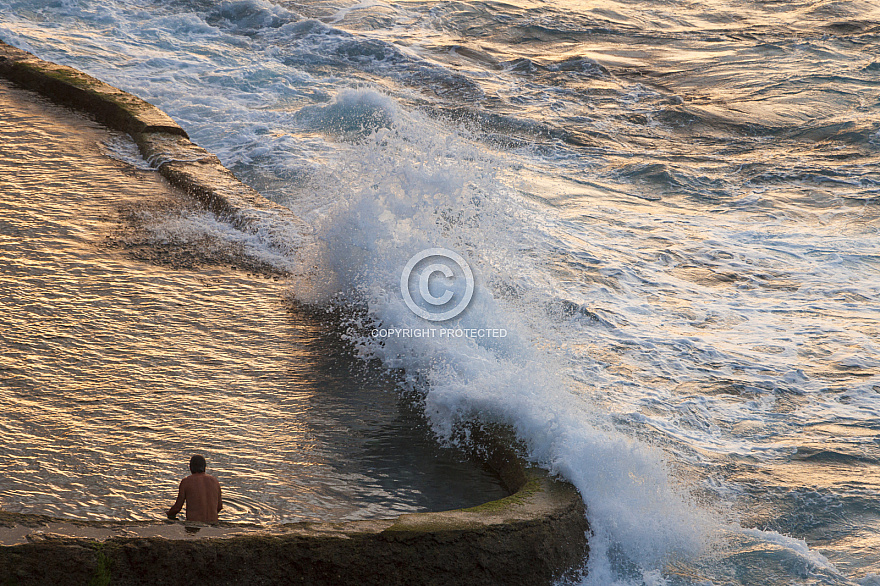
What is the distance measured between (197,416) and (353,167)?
169 inches

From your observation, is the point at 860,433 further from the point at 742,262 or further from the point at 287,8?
the point at 287,8

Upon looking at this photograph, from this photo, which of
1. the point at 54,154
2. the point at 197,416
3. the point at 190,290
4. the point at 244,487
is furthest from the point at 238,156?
the point at 244,487

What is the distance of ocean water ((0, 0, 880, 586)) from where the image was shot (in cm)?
530

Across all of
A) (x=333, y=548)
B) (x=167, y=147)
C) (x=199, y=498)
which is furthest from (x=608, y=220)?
(x=199, y=498)

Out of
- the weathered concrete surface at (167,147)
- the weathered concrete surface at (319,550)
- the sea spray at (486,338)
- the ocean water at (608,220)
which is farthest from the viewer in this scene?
the weathered concrete surface at (167,147)

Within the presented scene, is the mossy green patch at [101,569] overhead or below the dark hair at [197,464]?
below

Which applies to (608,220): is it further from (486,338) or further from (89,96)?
(89,96)

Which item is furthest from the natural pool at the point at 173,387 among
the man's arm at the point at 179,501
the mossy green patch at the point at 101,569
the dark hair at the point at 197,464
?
the mossy green patch at the point at 101,569

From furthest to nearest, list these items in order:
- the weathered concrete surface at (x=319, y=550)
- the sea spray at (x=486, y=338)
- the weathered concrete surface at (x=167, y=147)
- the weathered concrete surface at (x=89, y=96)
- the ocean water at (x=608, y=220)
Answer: the weathered concrete surface at (x=89, y=96), the weathered concrete surface at (x=167, y=147), the ocean water at (x=608, y=220), the sea spray at (x=486, y=338), the weathered concrete surface at (x=319, y=550)

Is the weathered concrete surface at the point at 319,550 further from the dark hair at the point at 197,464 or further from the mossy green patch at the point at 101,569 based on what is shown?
the dark hair at the point at 197,464

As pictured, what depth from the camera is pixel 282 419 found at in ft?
17.5

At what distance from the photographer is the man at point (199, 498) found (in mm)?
4160

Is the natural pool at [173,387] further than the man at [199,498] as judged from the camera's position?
Yes

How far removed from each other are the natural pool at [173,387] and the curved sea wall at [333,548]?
1.21 ft
